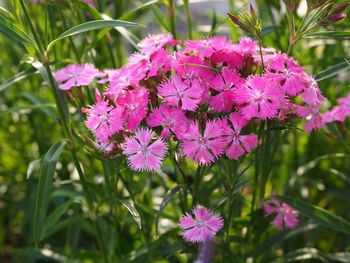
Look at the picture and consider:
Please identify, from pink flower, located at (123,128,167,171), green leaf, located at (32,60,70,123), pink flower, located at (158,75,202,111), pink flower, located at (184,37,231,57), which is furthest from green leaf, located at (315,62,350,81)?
green leaf, located at (32,60,70,123)

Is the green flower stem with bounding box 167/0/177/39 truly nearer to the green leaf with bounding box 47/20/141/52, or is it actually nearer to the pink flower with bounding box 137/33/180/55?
the pink flower with bounding box 137/33/180/55

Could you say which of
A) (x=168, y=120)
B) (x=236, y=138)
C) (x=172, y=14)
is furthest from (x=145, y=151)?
(x=172, y=14)

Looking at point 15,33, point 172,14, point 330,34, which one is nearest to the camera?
point 15,33

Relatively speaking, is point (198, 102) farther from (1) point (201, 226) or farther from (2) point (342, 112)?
(2) point (342, 112)

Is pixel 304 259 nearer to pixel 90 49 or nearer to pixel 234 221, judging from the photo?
pixel 234 221

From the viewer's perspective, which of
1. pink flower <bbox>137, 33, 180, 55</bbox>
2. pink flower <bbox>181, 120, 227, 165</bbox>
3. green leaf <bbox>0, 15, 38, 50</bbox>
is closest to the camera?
pink flower <bbox>181, 120, 227, 165</bbox>

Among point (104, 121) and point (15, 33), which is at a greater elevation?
point (15, 33)

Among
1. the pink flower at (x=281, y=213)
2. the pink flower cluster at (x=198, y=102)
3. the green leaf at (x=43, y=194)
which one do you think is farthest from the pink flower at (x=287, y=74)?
the green leaf at (x=43, y=194)

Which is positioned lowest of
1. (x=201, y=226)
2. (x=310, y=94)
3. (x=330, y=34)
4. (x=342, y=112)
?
(x=201, y=226)
